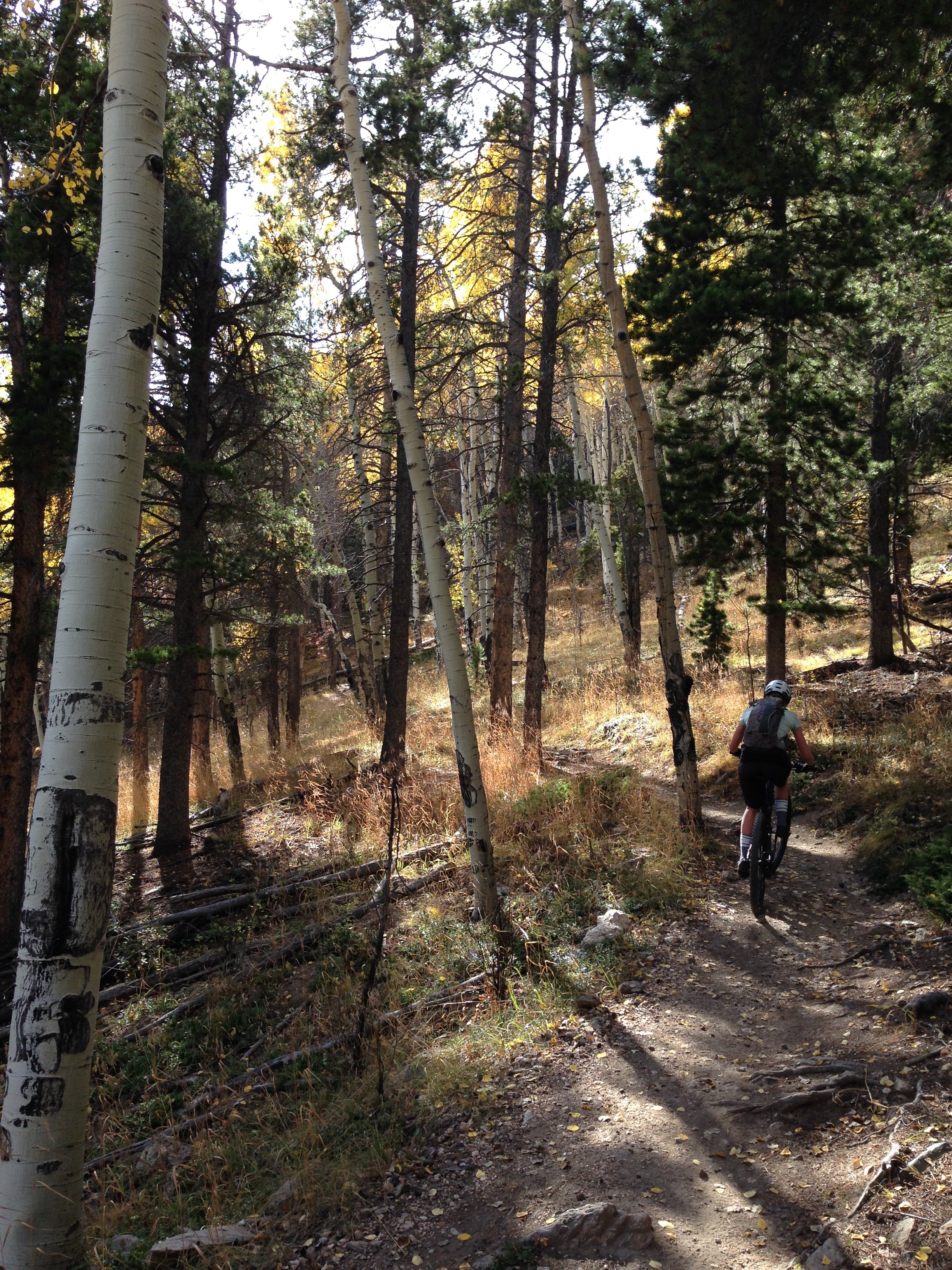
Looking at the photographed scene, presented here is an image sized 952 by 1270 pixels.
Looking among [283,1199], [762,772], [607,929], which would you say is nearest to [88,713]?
[283,1199]

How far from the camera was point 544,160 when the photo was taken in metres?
11.9

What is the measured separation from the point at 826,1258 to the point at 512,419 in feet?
34.0

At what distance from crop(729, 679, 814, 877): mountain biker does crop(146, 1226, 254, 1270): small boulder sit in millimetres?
4472

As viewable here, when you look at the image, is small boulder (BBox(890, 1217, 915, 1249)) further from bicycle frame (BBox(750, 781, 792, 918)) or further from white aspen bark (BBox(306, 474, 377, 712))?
white aspen bark (BBox(306, 474, 377, 712))

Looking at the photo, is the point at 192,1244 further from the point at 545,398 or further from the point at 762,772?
the point at 545,398

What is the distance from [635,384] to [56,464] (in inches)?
241

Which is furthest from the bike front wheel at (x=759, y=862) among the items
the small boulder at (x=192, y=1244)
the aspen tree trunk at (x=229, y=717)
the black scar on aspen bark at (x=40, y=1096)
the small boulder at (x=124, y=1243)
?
the aspen tree trunk at (x=229, y=717)

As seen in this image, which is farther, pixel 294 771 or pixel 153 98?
pixel 294 771

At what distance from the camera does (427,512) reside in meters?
5.93

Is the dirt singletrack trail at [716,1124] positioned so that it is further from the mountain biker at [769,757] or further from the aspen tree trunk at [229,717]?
the aspen tree trunk at [229,717]

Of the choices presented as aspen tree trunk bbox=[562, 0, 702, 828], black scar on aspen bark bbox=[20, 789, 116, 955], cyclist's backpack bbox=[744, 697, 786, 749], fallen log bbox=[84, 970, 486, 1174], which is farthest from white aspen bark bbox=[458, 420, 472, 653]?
black scar on aspen bark bbox=[20, 789, 116, 955]

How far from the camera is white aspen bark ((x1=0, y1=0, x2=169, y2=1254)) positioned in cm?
281

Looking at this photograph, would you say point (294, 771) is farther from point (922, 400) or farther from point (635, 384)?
point (922, 400)

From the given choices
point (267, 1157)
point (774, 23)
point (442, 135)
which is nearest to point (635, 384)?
point (774, 23)
